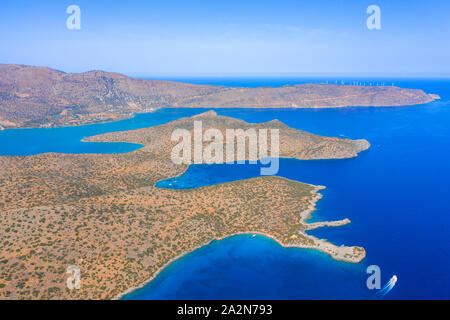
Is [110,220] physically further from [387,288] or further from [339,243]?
[387,288]

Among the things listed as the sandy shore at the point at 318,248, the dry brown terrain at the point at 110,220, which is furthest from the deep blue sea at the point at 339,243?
the dry brown terrain at the point at 110,220

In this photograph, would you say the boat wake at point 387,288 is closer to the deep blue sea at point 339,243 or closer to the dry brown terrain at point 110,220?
the deep blue sea at point 339,243

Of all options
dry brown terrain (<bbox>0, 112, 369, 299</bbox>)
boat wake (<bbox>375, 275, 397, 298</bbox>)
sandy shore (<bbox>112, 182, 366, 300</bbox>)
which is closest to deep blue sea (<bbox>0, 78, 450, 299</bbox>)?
boat wake (<bbox>375, 275, 397, 298</bbox>)

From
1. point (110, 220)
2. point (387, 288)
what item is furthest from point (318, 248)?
point (110, 220)

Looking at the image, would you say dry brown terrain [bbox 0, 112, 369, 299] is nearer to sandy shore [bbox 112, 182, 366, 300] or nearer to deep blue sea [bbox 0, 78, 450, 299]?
sandy shore [bbox 112, 182, 366, 300]

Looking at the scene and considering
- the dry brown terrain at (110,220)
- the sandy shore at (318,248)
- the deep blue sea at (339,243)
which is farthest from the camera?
the sandy shore at (318,248)

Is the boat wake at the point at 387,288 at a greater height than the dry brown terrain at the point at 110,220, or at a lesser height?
lesser

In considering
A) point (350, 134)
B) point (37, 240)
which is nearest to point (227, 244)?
point (37, 240)

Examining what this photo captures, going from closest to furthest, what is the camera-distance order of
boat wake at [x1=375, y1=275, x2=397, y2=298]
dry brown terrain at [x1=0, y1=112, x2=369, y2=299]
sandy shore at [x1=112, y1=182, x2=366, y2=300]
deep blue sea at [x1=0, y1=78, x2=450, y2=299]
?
1. boat wake at [x1=375, y1=275, x2=397, y2=298]
2. dry brown terrain at [x1=0, y1=112, x2=369, y2=299]
3. deep blue sea at [x1=0, y1=78, x2=450, y2=299]
4. sandy shore at [x1=112, y1=182, x2=366, y2=300]
